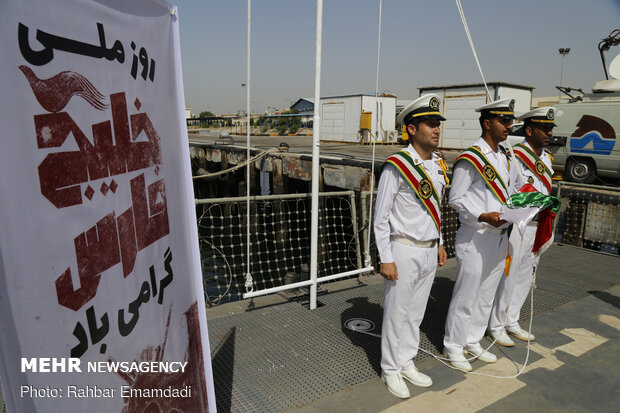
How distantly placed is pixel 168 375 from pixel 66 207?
0.85 m

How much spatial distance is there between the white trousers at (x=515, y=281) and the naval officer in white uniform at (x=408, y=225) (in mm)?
1052

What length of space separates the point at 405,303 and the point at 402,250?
0.38m

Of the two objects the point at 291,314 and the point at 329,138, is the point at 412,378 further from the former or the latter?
the point at 329,138

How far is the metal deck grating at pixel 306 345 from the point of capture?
9.20ft

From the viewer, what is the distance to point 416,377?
115 inches

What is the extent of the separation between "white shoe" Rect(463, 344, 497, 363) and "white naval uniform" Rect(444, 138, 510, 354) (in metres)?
0.09

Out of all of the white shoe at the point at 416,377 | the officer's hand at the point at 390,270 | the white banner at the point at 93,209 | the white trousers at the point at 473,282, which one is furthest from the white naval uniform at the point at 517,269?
the white banner at the point at 93,209

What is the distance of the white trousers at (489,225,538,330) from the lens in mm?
3521

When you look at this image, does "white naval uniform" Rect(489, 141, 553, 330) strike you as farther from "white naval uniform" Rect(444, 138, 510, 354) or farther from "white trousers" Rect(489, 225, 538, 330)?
"white naval uniform" Rect(444, 138, 510, 354)

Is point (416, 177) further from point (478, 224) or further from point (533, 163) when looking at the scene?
point (533, 163)

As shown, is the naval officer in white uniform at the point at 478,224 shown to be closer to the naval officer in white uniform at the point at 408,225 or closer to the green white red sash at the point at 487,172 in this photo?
the green white red sash at the point at 487,172

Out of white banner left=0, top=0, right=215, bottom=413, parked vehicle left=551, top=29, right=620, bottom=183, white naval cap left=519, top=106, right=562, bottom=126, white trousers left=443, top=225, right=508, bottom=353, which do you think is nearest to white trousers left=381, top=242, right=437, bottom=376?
white trousers left=443, top=225, right=508, bottom=353

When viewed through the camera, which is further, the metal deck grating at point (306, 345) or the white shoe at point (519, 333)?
the white shoe at point (519, 333)

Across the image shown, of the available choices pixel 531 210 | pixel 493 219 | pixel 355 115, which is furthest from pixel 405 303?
pixel 355 115
